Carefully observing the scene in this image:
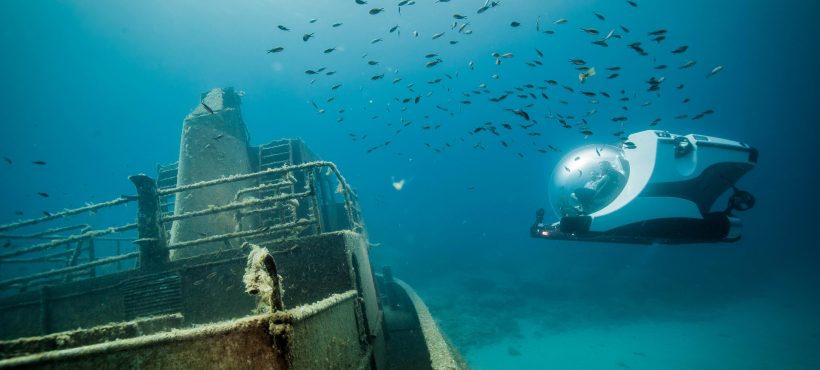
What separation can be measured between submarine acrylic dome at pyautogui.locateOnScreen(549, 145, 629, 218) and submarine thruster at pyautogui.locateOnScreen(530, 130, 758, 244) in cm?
2

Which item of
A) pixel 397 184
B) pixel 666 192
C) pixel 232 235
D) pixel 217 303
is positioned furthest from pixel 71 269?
pixel 397 184

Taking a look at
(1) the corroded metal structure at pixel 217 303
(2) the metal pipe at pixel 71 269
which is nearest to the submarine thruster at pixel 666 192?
(1) the corroded metal structure at pixel 217 303

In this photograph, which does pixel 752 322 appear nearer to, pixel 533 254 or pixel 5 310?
pixel 533 254

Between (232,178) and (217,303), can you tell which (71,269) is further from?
(232,178)

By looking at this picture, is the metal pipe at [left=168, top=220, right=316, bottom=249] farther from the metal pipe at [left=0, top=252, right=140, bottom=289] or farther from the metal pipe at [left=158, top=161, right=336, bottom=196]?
the metal pipe at [left=0, top=252, right=140, bottom=289]

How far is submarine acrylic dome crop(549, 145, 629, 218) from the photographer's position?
20.6ft

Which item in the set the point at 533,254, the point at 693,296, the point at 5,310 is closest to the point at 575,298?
the point at 693,296

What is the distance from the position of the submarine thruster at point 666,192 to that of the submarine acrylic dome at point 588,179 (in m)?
0.02

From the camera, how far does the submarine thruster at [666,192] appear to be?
5586 mm

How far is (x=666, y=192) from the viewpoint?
5.64 m

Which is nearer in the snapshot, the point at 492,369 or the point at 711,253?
the point at 492,369

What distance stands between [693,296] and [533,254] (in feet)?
53.0

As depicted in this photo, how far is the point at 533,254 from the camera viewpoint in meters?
40.7

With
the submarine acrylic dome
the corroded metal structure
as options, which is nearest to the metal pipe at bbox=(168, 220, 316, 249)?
the corroded metal structure
